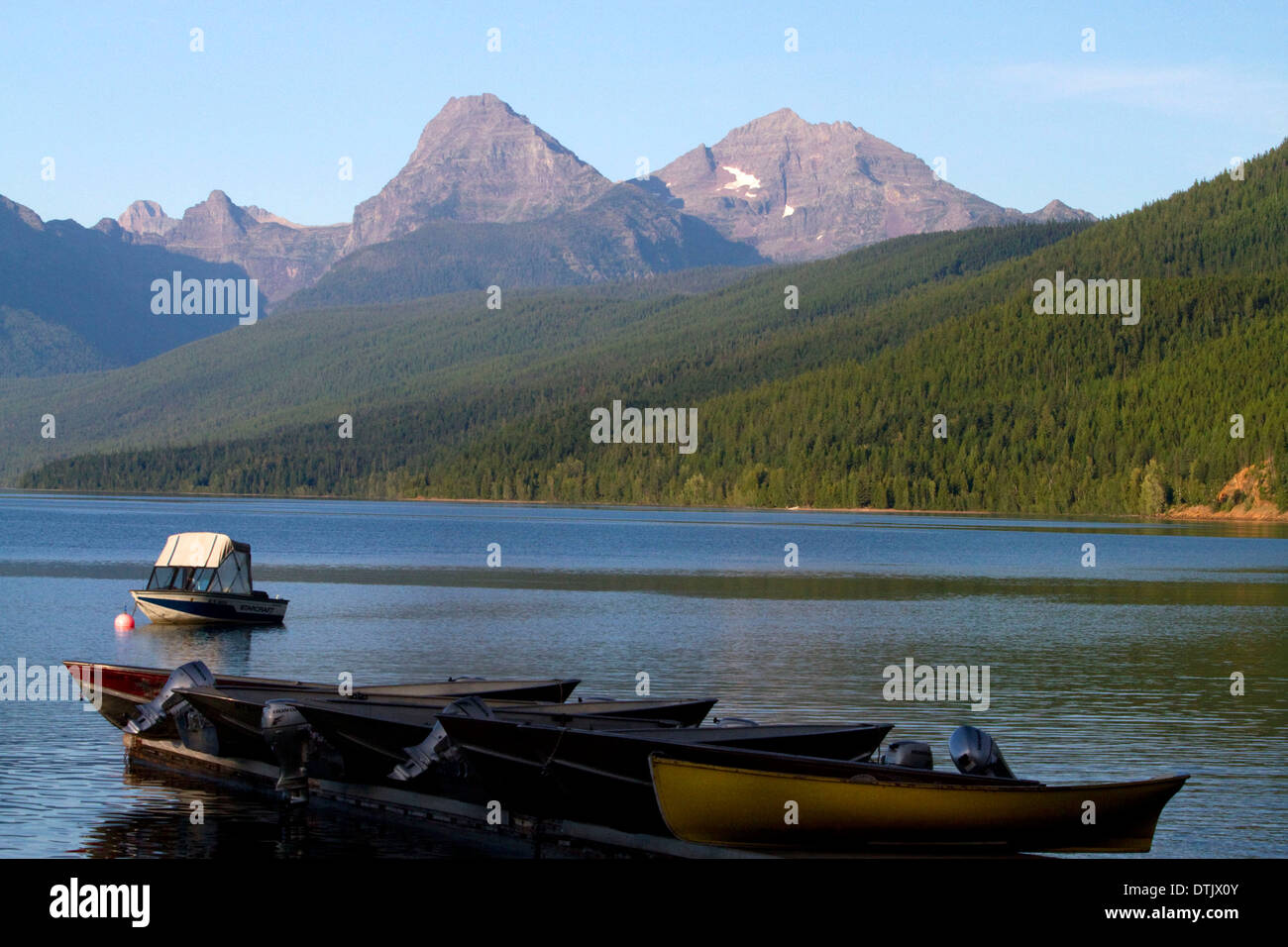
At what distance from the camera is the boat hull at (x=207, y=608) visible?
61.1 metres

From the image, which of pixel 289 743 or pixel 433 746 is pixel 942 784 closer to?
pixel 433 746

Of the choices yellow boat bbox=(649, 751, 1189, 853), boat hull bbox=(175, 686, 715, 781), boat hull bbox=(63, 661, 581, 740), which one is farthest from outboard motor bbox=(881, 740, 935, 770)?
boat hull bbox=(63, 661, 581, 740)

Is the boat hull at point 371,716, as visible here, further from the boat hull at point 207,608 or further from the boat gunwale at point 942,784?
the boat hull at point 207,608

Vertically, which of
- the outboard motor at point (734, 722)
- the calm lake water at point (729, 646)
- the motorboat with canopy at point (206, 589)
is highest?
the motorboat with canopy at point (206, 589)

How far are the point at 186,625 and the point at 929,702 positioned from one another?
33143 millimetres

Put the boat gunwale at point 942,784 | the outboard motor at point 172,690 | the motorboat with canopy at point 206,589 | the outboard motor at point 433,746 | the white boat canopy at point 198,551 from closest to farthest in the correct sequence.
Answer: the boat gunwale at point 942,784 < the outboard motor at point 433,746 < the outboard motor at point 172,690 < the motorboat with canopy at point 206,589 < the white boat canopy at point 198,551

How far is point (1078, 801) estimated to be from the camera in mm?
23375

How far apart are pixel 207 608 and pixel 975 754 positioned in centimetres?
4344

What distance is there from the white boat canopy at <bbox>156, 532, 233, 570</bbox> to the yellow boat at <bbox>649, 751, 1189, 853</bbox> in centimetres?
4399

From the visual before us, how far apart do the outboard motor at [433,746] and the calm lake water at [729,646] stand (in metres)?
1.18

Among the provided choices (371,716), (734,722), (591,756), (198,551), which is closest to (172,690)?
(371,716)

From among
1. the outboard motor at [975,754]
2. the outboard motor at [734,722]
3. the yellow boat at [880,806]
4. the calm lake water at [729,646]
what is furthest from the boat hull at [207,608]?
the outboard motor at [975,754]
